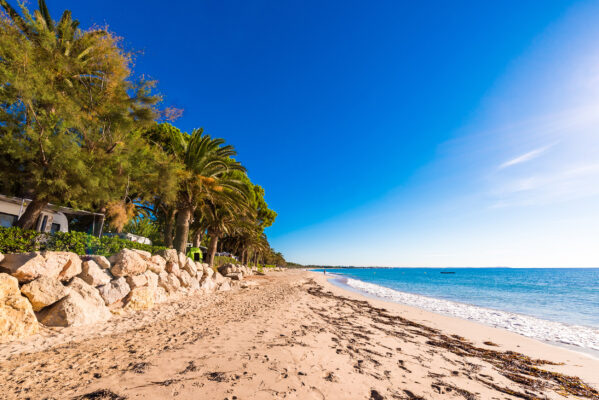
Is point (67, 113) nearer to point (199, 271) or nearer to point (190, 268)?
point (190, 268)

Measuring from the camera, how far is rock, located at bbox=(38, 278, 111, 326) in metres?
A: 5.01

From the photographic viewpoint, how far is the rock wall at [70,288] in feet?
14.7

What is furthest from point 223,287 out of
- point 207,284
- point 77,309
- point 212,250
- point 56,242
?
point 212,250

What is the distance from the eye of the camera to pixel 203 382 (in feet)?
10.8

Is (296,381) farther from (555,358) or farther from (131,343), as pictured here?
(555,358)

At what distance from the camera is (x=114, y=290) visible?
6676mm

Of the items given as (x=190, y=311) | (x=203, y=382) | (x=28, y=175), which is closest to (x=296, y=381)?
(x=203, y=382)

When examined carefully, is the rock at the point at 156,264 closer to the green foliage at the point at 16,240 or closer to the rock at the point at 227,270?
the green foliage at the point at 16,240

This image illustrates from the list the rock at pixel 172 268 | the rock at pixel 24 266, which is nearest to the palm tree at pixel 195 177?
the rock at pixel 172 268

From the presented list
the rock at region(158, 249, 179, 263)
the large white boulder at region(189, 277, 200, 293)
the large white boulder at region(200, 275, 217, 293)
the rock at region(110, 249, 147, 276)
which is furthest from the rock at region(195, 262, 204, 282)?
the rock at region(110, 249, 147, 276)

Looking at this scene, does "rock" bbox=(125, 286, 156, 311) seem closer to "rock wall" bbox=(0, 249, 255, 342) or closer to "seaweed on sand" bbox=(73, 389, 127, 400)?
"rock wall" bbox=(0, 249, 255, 342)

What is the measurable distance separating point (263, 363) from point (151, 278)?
19.3 ft

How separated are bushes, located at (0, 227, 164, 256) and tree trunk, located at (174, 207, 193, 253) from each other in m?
4.30

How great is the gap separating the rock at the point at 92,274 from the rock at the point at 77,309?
1.00 feet
